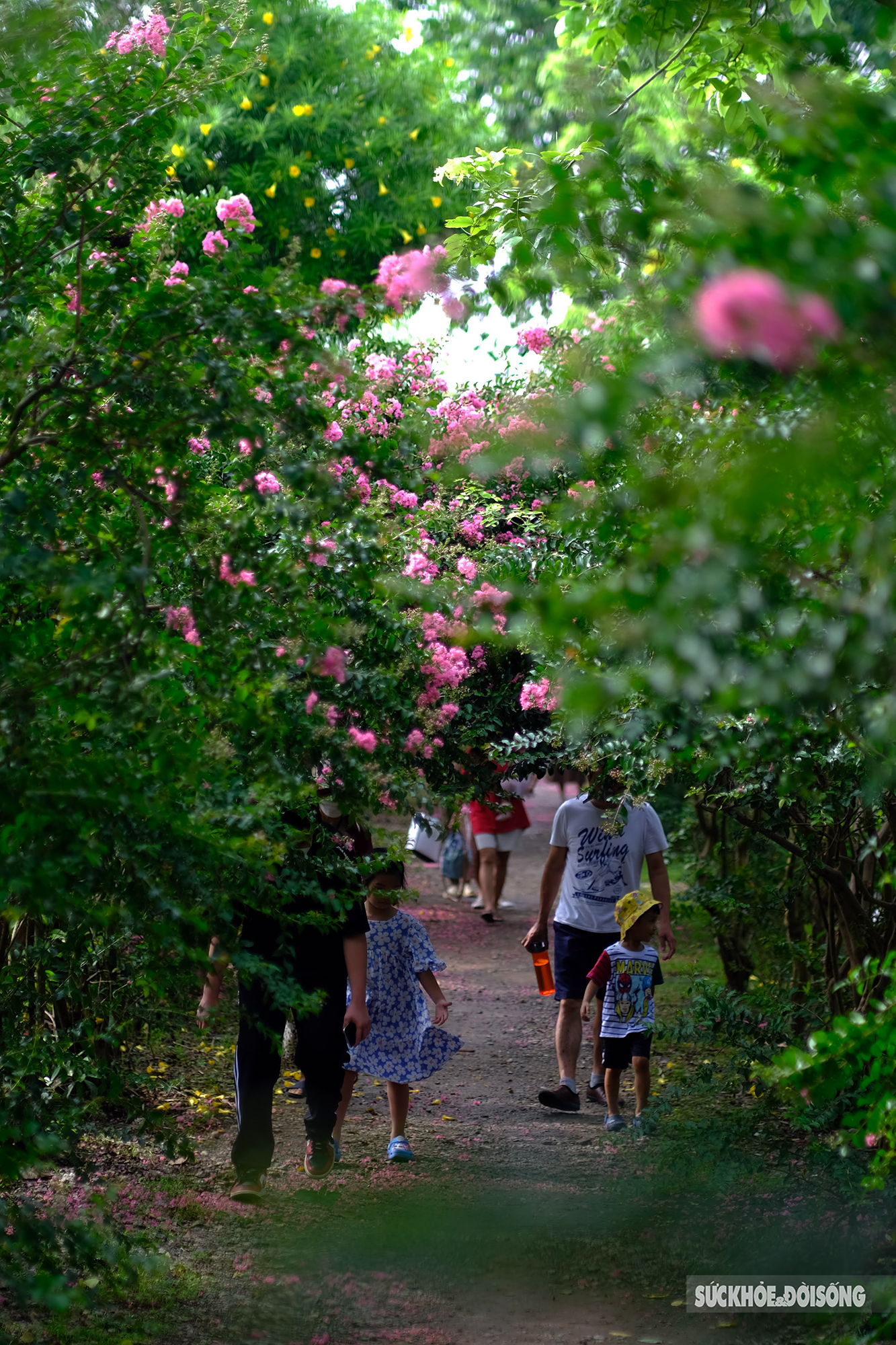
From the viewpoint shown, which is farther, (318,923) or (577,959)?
(577,959)

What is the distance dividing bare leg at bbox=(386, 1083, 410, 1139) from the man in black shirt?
0.49 metres

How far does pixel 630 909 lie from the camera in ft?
20.7

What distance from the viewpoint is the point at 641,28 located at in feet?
15.0

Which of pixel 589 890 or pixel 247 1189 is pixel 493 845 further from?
pixel 247 1189

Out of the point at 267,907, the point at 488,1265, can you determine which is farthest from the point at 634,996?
the point at 267,907

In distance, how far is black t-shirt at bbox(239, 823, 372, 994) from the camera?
417cm

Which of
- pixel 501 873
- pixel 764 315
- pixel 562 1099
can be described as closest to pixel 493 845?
pixel 501 873

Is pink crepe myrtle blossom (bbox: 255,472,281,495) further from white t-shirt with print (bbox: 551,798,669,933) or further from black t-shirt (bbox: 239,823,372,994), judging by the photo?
white t-shirt with print (bbox: 551,798,669,933)

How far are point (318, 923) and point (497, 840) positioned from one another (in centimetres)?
831

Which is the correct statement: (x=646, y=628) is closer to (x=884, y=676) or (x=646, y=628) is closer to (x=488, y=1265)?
(x=884, y=676)

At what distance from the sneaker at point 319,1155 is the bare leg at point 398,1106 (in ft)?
1.89

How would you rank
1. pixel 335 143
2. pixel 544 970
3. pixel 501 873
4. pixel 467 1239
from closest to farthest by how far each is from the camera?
pixel 467 1239, pixel 544 970, pixel 335 143, pixel 501 873

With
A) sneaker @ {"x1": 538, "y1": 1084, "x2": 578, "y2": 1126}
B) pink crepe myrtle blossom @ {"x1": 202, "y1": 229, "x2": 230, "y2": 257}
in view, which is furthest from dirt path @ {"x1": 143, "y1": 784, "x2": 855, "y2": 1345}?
pink crepe myrtle blossom @ {"x1": 202, "y1": 229, "x2": 230, "y2": 257}

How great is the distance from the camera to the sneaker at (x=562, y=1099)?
6590 mm
